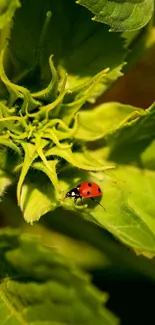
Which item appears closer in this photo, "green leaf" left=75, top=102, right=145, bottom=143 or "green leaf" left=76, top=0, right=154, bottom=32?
"green leaf" left=76, top=0, right=154, bottom=32

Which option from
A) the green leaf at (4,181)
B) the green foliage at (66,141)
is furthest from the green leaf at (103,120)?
the green leaf at (4,181)

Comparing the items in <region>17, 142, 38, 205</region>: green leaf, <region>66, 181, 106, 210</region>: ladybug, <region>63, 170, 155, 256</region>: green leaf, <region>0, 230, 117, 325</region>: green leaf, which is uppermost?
<region>17, 142, 38, 205</region>: green leaf

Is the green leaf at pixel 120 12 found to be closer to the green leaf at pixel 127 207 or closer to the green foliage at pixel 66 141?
the green foliage at pixel 66 141

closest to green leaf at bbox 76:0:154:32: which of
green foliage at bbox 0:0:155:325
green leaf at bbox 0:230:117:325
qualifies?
green foliage at bbox 0:0:155:325

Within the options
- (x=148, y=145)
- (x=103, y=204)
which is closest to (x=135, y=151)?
(x=148, y=145)

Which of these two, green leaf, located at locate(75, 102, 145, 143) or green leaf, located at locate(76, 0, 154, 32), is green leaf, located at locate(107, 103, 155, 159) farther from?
green leaf, located at locate(76, 0, 154, 32)

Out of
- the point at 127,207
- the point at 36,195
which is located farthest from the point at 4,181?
the point at 127,207

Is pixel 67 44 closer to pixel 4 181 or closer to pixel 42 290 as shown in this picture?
pixel 4 181
